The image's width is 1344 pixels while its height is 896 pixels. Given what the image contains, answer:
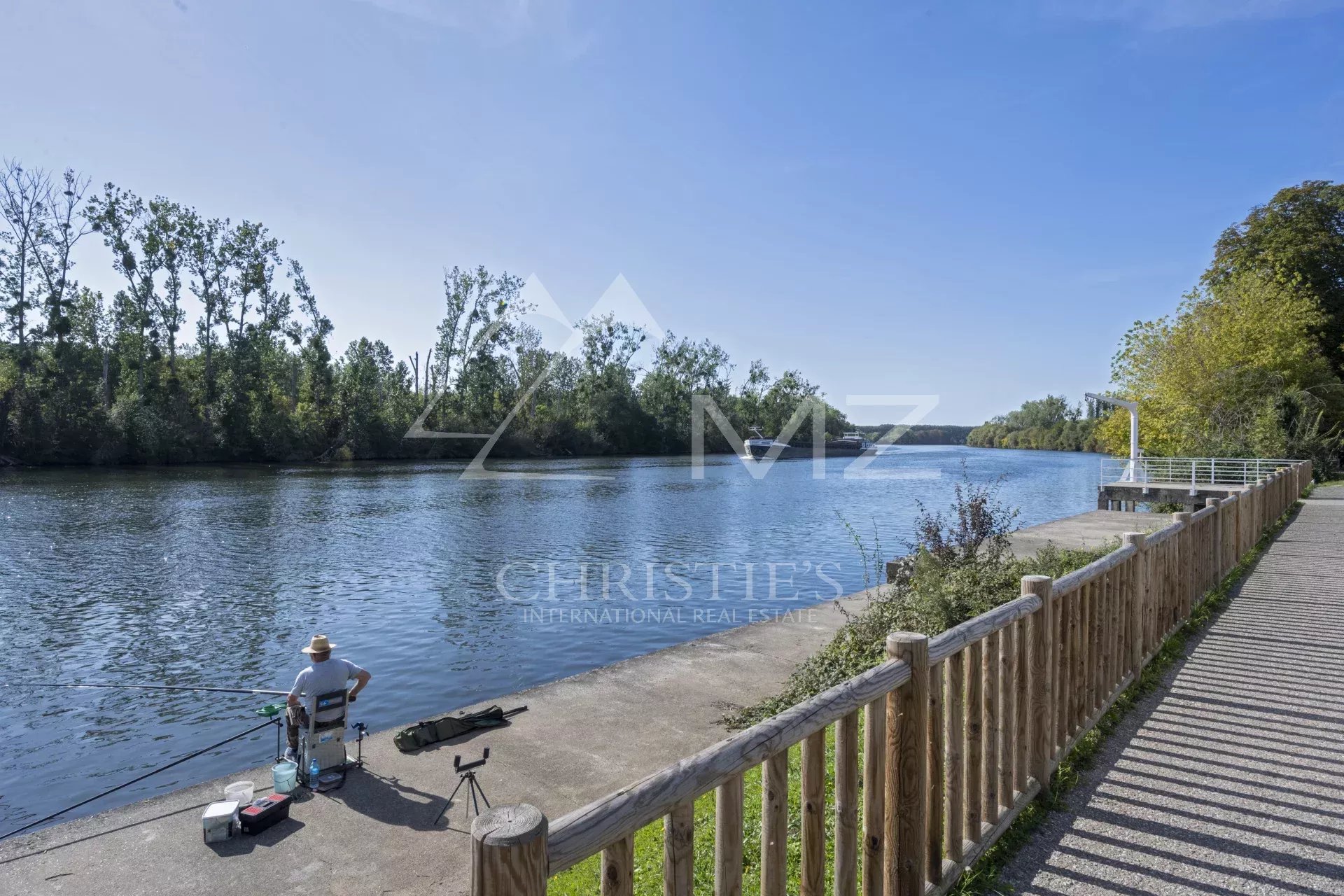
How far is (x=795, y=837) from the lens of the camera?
12.5 feet

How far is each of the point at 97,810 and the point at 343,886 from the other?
3.81 metres

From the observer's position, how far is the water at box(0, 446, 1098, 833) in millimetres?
8125

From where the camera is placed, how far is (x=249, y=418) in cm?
5306

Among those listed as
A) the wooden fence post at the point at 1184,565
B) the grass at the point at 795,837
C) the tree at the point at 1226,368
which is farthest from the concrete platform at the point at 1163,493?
the grass at the point at 795,837

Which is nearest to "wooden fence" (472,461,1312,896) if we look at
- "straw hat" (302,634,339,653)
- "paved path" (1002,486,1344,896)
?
"paved path" (1002,486,1344,896)

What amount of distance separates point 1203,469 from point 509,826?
96.2ft

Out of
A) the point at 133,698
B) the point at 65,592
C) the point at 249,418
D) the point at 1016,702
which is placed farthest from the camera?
the point at 249,418

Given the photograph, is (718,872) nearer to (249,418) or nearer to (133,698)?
(133,698)

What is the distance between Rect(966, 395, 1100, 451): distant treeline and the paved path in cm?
10335

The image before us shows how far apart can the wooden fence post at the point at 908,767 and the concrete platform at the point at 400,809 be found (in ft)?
7.69

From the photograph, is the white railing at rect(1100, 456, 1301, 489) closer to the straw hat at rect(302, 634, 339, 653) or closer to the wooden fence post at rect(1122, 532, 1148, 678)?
the wooden fence post at rect(1122, 532, 1148, 678)

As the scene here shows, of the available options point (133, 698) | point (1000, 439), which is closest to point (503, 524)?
point (133, 698)

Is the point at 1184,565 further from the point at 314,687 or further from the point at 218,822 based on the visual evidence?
the point at 218,822

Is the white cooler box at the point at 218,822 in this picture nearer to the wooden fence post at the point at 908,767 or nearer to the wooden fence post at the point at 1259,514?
the wooden fence post at the point at 908,767
